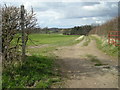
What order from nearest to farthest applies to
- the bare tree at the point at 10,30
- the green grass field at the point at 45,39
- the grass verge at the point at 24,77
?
the grass verge at the point at 24,77
the bare tree at the point at 10,30
the green grass field at the point at 45,39

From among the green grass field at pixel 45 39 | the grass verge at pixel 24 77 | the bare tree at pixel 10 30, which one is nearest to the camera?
the grass verge at pixel 24 77

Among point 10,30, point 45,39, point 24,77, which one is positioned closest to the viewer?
point 24,77

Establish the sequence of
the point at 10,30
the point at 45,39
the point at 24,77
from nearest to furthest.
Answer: the point at 24,77
the point at 10,30
the point at 45,39

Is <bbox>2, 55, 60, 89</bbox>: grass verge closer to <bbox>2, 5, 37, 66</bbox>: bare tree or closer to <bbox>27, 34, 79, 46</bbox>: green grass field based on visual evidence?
<bbox>2, 5, 37, 66</bbox>: bare tree

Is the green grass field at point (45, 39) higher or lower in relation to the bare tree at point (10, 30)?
lower

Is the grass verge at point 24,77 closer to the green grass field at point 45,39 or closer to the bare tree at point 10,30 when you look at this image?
the bare tree at point 10,30

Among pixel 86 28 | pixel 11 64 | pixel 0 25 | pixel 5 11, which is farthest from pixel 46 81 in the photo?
pixel 86 28

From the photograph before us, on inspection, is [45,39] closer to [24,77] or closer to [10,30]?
[10,30]

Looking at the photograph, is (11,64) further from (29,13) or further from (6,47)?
(29,13)

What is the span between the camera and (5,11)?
6.92m

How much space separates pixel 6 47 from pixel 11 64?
823mm

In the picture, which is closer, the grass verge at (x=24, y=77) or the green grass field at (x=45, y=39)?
the grass verge at (x=24, y=77)

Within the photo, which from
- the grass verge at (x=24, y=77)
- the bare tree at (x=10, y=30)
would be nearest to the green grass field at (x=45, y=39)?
the bare tree at (x=10, y=30)

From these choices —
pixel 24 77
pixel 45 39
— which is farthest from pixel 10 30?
pixel 45 39
